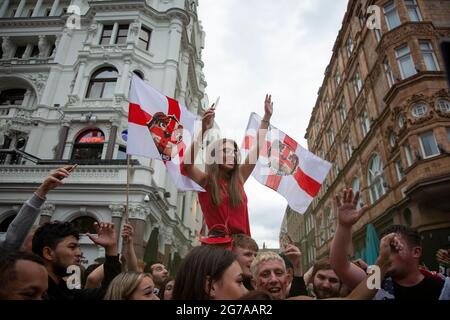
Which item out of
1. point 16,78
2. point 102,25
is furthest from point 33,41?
point 102,25

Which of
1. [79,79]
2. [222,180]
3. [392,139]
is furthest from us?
[79,79]

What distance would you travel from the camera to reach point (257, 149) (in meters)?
3.51

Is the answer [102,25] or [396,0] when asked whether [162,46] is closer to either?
[102,25]

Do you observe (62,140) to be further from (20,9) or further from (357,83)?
(357,83)

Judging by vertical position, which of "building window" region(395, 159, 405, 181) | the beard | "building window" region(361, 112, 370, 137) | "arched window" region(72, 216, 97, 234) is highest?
"building window" region(361, 112, 370, 137)

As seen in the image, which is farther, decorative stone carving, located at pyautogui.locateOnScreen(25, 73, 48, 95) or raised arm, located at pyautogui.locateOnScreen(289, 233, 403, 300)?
decorative stone carving, located at pyautogui.locateOnScreen(25, 73, 48, 95)

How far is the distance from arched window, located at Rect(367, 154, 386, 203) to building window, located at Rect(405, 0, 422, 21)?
324 inches

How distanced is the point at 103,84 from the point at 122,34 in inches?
177

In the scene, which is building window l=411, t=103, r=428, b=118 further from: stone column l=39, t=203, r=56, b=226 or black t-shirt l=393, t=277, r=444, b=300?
stone column l=39, t=203, r=56, b=226

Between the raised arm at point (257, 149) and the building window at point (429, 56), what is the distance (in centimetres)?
1517

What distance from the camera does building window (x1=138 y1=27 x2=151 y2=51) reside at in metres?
21.1

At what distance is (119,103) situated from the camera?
59.3ft

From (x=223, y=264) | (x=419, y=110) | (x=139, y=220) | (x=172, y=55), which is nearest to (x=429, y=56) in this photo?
Answer: (x=419, y=110)

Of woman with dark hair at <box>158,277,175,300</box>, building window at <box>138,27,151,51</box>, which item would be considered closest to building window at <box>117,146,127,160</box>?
building window at <box>138,27,151,51</box>
